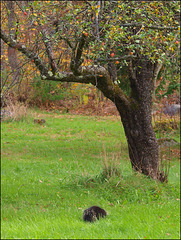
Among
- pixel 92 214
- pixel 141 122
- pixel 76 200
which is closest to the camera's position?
pixel 92 214

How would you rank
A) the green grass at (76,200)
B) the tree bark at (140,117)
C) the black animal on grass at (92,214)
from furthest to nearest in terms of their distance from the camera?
the tree bark at (140,117)
the black animal on grass at (92,214)
the green grass at (76,200)

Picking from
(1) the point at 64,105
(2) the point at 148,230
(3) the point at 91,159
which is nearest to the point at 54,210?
(2) the point at 148,230

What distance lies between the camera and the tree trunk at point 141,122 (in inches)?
338

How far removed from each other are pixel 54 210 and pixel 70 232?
140 centimetres

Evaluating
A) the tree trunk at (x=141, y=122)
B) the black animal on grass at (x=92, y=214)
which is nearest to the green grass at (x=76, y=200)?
the black animal on grass at (x=92, y=214)

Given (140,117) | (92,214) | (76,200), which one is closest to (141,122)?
(140,117)

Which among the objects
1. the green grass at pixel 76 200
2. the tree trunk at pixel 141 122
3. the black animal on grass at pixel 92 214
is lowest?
the green grass at pixel 76 200

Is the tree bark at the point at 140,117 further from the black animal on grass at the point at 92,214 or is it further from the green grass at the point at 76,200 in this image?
the black animal on grass at the point at 92,214

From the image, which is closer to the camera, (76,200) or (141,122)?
(76,200)

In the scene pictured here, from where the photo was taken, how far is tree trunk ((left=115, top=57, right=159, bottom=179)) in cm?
858

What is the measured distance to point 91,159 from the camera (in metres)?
12.8

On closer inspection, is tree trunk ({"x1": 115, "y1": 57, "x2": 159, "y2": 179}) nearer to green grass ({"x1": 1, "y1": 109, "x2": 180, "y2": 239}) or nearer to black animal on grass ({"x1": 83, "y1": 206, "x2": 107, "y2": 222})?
green grass ({"x1": 1, "y1": 109, "x2": 180, "y2": 239})

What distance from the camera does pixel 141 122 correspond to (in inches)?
338

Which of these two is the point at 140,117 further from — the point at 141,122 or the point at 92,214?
the point at 92,214
